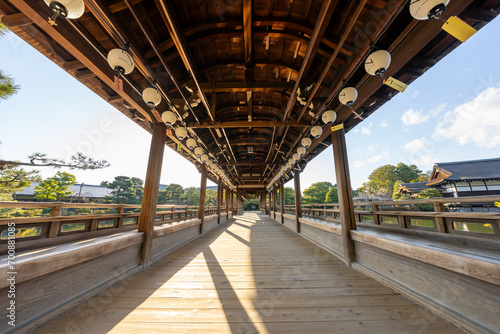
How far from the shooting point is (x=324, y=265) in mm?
3521

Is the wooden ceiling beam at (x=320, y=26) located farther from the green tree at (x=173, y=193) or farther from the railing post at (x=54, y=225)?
the green tree at (x=173, y=193)

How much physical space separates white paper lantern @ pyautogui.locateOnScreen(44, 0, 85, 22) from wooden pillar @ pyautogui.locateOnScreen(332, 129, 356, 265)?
4282mm

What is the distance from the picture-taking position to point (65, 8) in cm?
138

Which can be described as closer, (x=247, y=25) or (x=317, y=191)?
(x=247, y=25)

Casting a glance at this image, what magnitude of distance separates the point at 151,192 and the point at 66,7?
296cm

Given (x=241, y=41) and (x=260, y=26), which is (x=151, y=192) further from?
(x=260, y=26)

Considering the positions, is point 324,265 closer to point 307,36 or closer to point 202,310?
point 202,310

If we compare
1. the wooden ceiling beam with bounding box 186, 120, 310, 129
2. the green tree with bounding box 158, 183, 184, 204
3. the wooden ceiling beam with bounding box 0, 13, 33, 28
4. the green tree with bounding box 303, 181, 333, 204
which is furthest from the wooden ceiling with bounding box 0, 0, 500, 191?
the green tree with bounding box 158, 183, 184, 204

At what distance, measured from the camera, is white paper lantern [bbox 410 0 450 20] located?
54.7 inches

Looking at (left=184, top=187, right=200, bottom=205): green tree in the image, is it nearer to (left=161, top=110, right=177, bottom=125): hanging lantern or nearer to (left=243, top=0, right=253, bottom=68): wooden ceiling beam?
(left=161, top=110, right=177, bottom=125): hanging lantern

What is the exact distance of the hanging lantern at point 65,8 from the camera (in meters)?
1.33

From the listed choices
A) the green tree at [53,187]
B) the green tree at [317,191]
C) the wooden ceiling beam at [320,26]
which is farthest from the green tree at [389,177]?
the green tree at [53,187]

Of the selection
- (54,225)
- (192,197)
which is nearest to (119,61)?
(54,225)

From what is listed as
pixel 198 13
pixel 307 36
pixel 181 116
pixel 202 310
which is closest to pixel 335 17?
pixel 307 36
